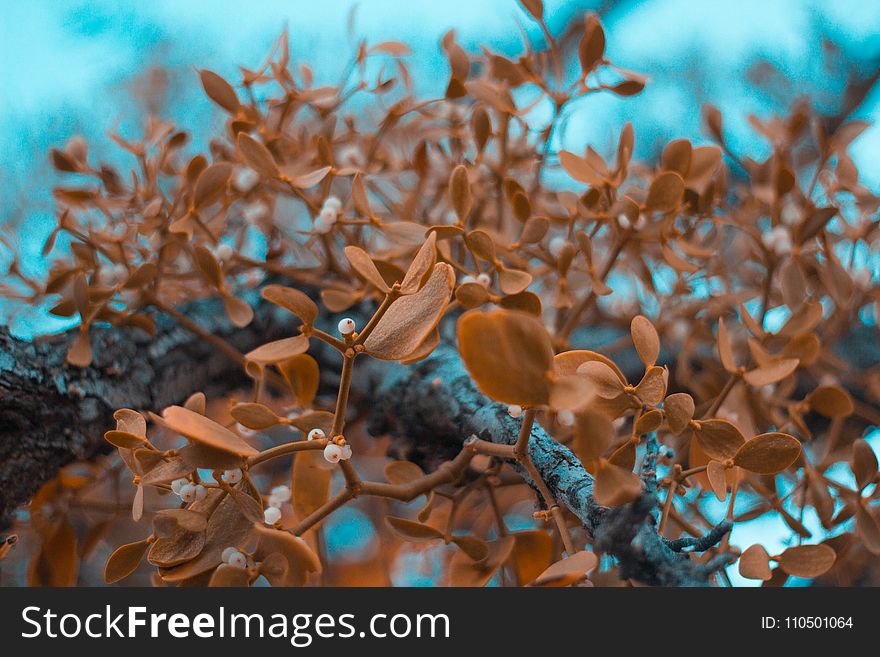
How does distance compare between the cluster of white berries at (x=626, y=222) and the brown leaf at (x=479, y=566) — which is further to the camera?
the cluster of white berries at (x=626, y=222)

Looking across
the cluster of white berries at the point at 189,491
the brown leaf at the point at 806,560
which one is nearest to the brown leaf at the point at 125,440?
the cluster of white berries at the point at 189,491

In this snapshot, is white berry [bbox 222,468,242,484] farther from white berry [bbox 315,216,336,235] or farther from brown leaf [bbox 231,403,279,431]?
white berry [bbox 315,216,336,235]

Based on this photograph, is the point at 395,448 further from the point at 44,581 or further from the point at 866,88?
the point at 866,88

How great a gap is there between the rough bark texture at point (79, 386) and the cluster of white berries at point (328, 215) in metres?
0.14

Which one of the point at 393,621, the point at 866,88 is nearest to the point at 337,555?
the point at 393,621

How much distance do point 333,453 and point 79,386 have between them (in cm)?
23

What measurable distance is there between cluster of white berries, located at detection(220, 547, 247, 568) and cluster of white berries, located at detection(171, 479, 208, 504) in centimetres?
3

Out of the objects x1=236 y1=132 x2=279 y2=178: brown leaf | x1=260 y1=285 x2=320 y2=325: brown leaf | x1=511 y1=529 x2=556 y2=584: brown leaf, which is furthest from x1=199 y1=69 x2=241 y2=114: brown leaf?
x1=511 y1=529 x2=556 y2=584: brown leaf

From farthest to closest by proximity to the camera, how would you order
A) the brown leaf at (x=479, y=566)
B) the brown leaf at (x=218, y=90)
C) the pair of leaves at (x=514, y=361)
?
the brown leaf at (x=218, y=90), the brown leaf at (x=479, y=566), the pair of leaves at (x=514, y=361)

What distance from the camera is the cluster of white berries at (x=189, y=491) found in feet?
0.99

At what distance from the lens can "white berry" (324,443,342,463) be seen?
280mm

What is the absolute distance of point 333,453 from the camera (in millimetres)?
281

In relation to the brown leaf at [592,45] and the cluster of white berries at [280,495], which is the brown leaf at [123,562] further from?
the brown leaf at [592,45]

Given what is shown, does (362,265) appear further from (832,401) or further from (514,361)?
(832,401)
